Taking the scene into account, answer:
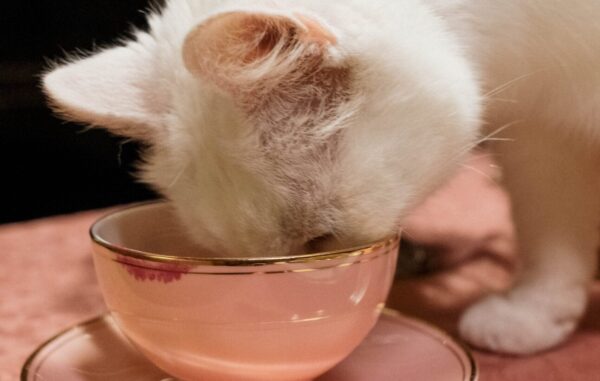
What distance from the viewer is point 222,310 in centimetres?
59

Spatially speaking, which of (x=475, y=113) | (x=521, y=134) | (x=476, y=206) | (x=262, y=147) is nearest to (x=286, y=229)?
(x=262, y=147)

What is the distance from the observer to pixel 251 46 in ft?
1.86

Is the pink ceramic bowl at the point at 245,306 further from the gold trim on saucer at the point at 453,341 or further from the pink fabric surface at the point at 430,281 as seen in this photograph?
the pink fabric surface at the point at 430,281

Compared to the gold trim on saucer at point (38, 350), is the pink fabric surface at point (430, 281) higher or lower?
lower

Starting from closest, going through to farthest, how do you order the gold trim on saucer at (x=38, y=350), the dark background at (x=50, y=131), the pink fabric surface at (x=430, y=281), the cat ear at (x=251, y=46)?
the cat ear at (x=251, y=46) → the gold trim on saucer at (x=38, y=350) → the pink fabric surface at (x=430, y=281) → the dark background at (x=50, y=131)

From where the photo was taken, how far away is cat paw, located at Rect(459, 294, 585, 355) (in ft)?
2.80

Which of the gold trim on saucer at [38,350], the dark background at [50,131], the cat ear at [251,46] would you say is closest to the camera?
the cat ear at [251,46]

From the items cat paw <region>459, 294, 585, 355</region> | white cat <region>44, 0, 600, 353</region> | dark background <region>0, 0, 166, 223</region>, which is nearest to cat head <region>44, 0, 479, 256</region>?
white cat <region>44, 0, 600, 353</region>

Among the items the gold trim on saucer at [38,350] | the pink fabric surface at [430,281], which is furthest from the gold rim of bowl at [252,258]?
the pink fabric surface at [430,281]

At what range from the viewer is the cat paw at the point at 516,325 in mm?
852

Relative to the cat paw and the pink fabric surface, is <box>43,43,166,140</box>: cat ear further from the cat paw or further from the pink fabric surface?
the cat paw

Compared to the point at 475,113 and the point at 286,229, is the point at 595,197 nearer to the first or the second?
the point at 475,113

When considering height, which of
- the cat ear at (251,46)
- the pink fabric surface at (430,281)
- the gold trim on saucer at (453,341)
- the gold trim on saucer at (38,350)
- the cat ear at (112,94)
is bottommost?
the pink fabric surface at (430,281)

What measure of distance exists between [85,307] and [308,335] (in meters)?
0.44
